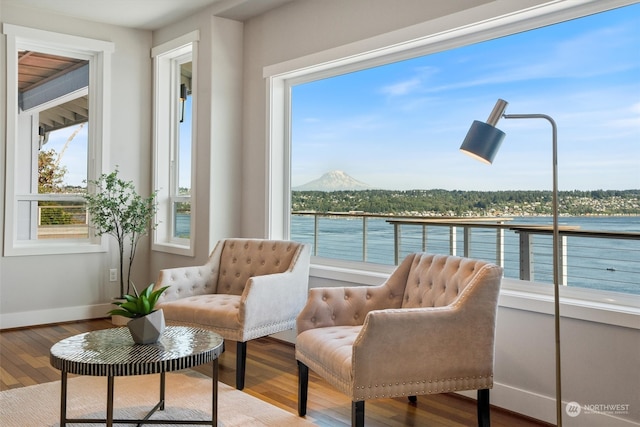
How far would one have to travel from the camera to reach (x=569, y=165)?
2.95 m

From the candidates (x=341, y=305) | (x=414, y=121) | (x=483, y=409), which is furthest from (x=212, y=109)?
(x=483, y=409)

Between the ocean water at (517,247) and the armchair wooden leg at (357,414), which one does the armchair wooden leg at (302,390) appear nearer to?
the armchair wooden leg at (357,414)

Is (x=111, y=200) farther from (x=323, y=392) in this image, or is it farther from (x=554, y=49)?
(x=554, y=49)

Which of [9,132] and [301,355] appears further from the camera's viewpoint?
[9,132]

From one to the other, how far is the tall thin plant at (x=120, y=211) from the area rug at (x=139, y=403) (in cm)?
189

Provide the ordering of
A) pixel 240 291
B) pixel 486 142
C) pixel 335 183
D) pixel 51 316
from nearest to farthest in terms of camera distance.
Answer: pixel 486 142, pixel 240 291, pixel 335 183, pixel 51 316

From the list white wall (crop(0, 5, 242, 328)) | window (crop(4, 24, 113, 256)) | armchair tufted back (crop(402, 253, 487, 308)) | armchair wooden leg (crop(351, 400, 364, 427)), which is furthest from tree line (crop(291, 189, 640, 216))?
window (crop(4, 24, 113, 256))

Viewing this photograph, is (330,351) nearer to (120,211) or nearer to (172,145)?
(120,211)

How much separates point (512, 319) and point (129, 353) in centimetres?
196

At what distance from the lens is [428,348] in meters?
2.48

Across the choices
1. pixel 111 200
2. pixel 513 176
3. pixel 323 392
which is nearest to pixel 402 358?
pixel 323 392

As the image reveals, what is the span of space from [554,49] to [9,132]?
4.34 meters

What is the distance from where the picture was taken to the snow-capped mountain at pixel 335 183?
4207 mm

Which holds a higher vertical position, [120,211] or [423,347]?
[120,211]
